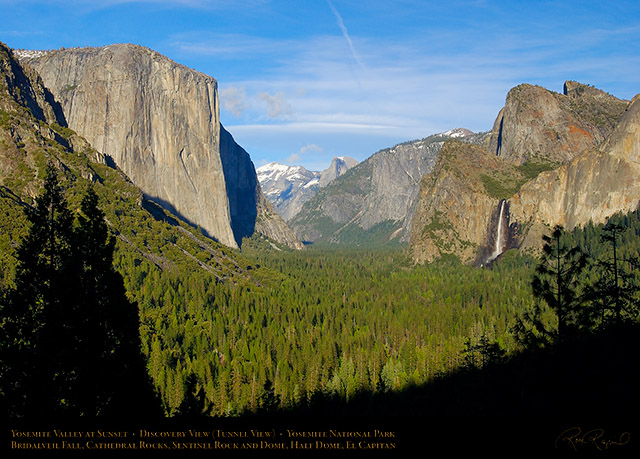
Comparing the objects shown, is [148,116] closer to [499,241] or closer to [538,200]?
[499,241]

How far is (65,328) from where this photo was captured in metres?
21.4

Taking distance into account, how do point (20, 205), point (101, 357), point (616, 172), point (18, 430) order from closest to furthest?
point (18, 430) → point (101, 357) → point (20, 205) → point (616, 172)

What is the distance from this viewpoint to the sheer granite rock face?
16312 centimetres

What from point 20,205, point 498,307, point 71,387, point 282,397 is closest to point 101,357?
point 71,387

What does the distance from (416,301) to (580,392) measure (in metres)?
87.2

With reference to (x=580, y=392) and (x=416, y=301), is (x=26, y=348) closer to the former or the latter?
(x=580, y=392)

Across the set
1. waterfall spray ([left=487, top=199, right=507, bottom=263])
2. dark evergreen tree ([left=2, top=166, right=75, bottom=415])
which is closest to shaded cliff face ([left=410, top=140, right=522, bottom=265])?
waterfall spray ([left=487, top=199, right=507, bottom=263])

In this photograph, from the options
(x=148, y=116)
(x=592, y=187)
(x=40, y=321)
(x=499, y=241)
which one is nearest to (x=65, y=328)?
(x=40, y=321)

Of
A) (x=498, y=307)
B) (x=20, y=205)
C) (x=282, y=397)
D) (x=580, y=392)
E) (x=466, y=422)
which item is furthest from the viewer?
(x=498, y=307)

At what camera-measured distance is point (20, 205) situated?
82812 mm
